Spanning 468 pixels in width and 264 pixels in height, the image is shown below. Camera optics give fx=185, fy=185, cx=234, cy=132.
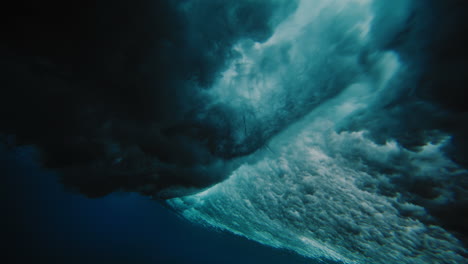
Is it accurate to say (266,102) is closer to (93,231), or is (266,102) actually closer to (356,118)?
(356,118)

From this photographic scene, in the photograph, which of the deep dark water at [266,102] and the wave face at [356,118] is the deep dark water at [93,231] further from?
the wave face at [356,118]

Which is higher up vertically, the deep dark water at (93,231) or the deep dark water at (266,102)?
the deep dark water at (266,102)

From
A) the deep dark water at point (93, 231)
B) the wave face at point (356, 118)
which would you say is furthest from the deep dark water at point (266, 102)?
the deep dark water at point (93, 231)

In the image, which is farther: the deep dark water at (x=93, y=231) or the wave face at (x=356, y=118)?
the deep dark water at (x=93, y=231)

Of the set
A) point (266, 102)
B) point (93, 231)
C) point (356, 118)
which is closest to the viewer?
point (356, 118)

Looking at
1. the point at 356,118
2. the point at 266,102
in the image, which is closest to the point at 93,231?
the point at 266,102

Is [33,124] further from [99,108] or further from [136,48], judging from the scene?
[136,48]

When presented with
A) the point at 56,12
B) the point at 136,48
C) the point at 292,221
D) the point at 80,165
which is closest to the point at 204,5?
the point at 136,48

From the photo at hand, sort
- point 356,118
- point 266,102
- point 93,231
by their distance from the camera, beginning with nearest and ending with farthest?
→ point 356,118
point 266,102
point 93,231
